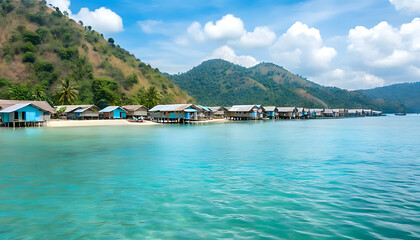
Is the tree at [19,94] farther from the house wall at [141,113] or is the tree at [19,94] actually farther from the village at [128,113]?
the house wall at [141,113]

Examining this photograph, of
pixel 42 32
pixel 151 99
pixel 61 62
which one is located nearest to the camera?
pixel 151 99

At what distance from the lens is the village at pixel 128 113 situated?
45.0 meters

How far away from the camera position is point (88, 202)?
8766 mm

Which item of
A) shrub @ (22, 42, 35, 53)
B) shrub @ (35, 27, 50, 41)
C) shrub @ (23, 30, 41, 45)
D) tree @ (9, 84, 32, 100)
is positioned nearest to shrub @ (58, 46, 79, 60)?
shrub @ (23, 30, 41, 45)

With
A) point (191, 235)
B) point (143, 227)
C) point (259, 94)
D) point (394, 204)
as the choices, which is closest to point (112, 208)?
point (143, 227)

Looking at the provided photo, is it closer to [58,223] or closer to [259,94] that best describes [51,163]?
[58,223]

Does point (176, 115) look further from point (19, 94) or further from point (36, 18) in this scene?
point (36, 18)

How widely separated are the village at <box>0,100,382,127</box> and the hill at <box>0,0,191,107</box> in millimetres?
10905

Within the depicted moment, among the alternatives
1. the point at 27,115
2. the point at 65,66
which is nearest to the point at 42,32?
the point at 65,66

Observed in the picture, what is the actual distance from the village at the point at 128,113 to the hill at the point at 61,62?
10.9 meters

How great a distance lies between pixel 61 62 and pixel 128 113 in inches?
1833

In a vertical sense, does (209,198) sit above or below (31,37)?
below

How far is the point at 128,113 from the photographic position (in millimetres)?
72188

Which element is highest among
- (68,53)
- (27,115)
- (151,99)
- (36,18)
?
(36,18)
